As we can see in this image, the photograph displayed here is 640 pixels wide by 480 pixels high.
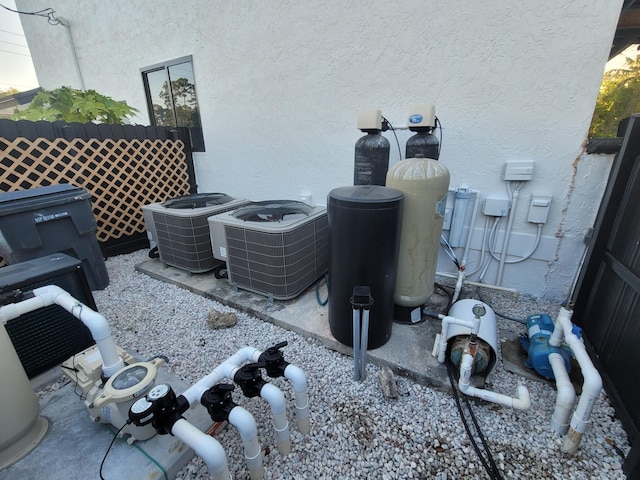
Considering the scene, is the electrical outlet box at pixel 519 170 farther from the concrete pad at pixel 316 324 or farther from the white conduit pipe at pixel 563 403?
the white conduit pipe at pixel 563 403

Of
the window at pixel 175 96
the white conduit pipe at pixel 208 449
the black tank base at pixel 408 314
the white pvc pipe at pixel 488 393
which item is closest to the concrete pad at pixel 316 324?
the black tank base at pixel 408 314

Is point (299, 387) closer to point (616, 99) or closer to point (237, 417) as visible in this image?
point (237, 417)

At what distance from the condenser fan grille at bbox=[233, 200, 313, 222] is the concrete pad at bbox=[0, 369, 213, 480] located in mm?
1413

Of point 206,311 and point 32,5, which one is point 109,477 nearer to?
point 206,311

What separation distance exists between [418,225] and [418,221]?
3cm

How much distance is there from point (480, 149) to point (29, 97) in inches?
511

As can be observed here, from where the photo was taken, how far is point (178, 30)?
142 inches

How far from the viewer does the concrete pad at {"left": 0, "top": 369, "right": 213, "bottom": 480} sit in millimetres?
1125

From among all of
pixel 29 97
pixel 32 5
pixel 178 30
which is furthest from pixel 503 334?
pixel 29 97

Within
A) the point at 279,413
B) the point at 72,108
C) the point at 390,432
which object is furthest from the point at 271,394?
the point at 72,108

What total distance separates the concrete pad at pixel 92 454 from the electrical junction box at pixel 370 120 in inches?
87.2

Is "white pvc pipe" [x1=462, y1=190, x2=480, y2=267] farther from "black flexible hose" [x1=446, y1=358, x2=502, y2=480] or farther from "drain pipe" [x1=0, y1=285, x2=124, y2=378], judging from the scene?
"drain pipe" [x1=0, y1=285, x2=124, y2=378]

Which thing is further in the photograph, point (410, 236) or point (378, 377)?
point (410, 236)

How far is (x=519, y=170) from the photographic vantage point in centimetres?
218
